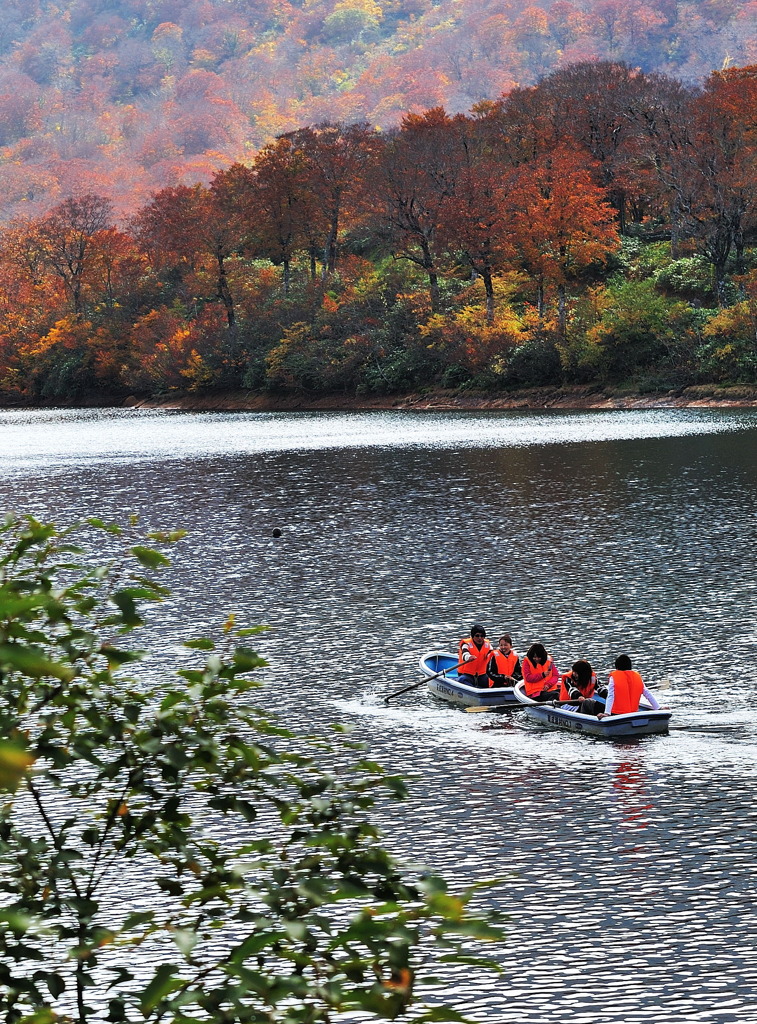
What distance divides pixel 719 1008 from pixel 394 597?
22.1m

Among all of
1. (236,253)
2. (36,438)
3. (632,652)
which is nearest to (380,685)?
(632,652)

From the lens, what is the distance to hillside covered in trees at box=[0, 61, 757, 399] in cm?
9169

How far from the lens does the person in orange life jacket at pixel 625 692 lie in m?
21.7

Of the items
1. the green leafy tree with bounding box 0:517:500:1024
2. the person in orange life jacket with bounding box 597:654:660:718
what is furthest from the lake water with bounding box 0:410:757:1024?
the green leafy tree with bounding box 0:517:500:1024

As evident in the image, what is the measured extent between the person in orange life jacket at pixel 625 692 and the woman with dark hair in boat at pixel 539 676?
1868 millimetres

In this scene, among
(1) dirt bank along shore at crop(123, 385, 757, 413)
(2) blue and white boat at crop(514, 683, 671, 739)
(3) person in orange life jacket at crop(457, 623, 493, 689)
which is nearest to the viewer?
(2) blue and white boat at crop(514, 683, 671, 739)

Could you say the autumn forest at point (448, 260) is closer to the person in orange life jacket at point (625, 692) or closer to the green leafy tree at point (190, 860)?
the person in orange life jacket at point (625, 692)

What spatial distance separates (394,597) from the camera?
111 feet

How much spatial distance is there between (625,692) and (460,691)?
4031mm

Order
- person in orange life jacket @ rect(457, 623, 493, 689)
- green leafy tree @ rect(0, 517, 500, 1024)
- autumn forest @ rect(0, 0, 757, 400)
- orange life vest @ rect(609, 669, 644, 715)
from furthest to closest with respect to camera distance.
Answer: autumn forest @ rect(0, 0, 757, 400)
person in orange life jacket @ rect(457, 623, 493, 689)
orange life vest @ rect(609, 669, 644, 715)
green leafy tree @ rect(0, 517, 500, 1024)

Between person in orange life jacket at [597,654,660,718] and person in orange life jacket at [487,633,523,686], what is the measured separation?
10.1 ft

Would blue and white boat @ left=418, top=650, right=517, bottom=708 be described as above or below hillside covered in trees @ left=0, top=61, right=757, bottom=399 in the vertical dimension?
below

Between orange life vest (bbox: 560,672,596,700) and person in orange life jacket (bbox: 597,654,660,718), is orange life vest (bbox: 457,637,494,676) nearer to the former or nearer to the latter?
orange life vest (bbox: 560,672,596,700)

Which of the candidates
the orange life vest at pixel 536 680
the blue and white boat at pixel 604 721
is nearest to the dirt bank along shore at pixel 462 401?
the orange life vest at pixel 536 680
